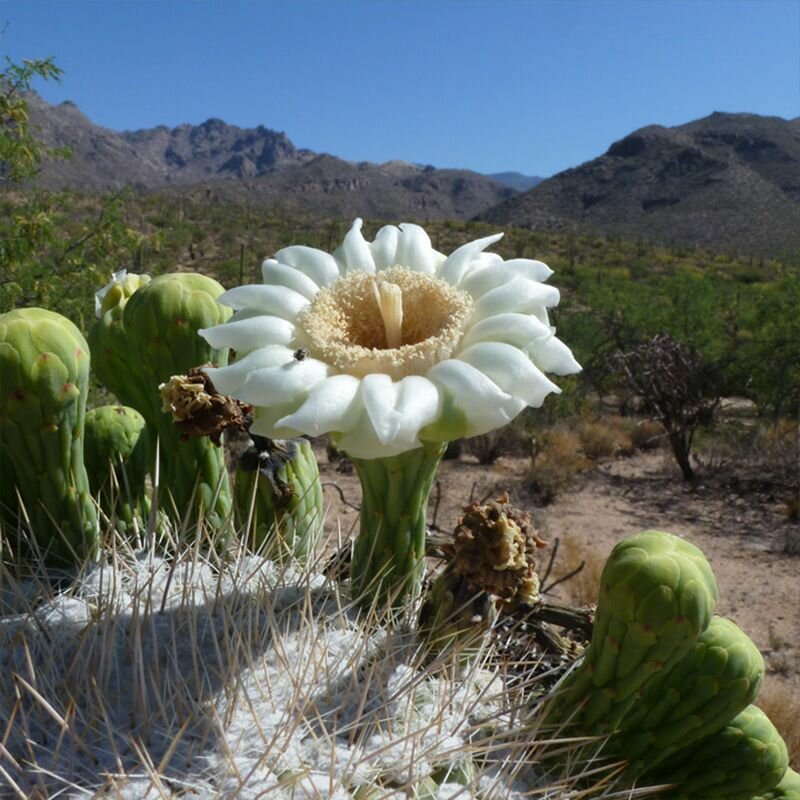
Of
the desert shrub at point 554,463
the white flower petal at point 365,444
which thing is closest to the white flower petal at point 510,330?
the white flower petal at point 365,444

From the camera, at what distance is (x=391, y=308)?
121 centimetres

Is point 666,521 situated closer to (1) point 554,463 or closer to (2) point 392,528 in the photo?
(1) point 554,463

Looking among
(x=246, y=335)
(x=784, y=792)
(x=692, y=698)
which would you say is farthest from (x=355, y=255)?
(x=784, y=792)

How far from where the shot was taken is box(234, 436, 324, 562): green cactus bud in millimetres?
1465

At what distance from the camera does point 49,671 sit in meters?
1.08

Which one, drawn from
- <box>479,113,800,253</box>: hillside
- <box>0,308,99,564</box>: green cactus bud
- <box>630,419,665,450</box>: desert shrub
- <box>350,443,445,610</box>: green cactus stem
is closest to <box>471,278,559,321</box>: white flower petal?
<box>350,443,445,610</box>: green cactus stem

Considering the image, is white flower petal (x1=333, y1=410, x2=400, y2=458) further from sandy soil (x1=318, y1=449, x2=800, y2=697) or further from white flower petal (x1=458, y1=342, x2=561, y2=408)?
sandy soil (x1=318, y1=449, x2=800, y2=697)

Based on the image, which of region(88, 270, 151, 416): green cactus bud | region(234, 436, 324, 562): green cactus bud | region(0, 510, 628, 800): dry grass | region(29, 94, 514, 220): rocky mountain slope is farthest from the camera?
region(29, 94, 514, 220): rocky mountain slope

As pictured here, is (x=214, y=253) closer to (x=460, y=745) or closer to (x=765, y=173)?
(x=460, y=745)

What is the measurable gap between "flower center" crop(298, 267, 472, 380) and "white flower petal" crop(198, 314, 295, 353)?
5 cm

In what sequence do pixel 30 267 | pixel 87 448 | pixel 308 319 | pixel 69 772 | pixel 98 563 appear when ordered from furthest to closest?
1. pixel 30 267
2. pixel 87 448
3. pixel 98 563
4. pixel 308 319
5. pixel 69 772

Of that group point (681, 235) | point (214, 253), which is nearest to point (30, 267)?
point (214, 253)

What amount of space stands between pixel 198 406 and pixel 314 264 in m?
0.32

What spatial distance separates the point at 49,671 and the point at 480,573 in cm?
63
